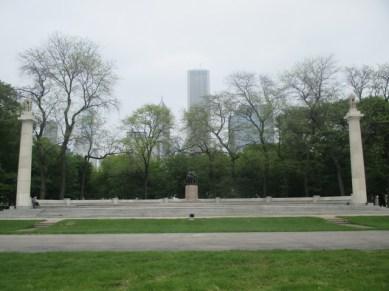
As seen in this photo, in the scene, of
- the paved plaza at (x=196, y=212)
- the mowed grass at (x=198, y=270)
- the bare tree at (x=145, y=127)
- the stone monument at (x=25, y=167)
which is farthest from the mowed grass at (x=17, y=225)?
the bare tree at (x=145, y=127)

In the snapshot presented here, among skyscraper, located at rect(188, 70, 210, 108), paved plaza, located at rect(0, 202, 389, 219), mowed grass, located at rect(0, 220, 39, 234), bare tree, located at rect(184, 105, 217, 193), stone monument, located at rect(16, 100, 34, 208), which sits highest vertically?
skyscraper, located at rect(188, 70, 210, 108)

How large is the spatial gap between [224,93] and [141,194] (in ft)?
73.1

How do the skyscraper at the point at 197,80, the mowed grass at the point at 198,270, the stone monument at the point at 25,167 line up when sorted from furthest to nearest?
the skyscraper at the point at 197,80 → the stone monument at the point at 25,167 → the mowed grass at the point at 198,270

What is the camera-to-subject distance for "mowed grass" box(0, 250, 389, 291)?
7.54 metres

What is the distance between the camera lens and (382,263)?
31.0 feet

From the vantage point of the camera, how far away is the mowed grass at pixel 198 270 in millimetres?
7535

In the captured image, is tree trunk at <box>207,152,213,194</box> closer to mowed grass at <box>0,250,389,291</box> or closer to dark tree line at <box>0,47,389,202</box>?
dark tree line at <box>0,47,389,202</box>

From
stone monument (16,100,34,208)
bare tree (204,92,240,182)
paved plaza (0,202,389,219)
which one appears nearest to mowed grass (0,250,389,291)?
paved plaza (0,202,389,219)

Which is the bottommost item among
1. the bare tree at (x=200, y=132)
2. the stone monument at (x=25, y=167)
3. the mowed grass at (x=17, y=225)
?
the mowed grass at (x=17, y=225)

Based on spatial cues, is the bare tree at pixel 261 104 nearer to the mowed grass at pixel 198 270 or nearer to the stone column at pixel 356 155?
the stone column at pixel 356 155

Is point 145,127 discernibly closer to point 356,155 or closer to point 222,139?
point 222,139

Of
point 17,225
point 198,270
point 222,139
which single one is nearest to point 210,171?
point 222,139

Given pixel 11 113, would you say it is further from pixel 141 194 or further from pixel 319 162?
pixel 319 162

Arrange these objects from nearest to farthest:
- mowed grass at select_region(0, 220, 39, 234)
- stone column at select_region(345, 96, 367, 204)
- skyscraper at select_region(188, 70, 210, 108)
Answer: mowed grass at select_region(0, 220, 39, 234), stone column at select_region(345, 96, 367, 204), skyscraper at select_region(188, 70, 210, 108)
